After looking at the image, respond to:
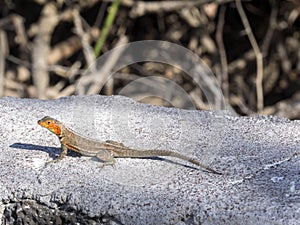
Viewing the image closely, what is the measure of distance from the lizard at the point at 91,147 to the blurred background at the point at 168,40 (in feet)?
9.60

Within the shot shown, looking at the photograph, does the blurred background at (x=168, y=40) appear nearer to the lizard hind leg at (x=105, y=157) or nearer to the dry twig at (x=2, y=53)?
the dry twig at (x=2, y=53)

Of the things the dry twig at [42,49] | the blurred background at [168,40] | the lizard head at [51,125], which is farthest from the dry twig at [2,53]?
the lizard head at [51,125]

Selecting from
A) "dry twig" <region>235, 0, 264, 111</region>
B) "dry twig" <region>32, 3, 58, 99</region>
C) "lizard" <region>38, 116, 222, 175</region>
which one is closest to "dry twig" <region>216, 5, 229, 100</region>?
"dry twig" <region>235, 0, 264, 111</region>

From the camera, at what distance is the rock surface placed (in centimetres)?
243

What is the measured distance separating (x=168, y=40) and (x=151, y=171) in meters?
3.79

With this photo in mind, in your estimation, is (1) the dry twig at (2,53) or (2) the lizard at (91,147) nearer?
(2) the lizard at (91,147)

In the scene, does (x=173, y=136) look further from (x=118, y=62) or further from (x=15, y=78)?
(x=15, y=78)

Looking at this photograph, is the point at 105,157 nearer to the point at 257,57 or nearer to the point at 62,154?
the point at 62,154

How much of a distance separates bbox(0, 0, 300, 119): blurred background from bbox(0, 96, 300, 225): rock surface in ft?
8.73

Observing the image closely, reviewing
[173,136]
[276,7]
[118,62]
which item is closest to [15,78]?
[118,62]

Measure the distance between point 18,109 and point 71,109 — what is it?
0.82 feet

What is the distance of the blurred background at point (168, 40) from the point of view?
611 cm

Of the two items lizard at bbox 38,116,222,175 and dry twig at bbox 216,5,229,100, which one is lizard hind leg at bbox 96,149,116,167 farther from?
dry twig at bbox 216,5,229,100

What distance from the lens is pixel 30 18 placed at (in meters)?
6.79
